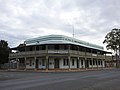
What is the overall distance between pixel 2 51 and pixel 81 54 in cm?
2427

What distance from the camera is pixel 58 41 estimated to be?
4969cm

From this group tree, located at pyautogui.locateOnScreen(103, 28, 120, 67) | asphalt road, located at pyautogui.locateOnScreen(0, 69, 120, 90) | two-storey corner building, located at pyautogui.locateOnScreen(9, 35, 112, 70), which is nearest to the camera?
asphalt road, located at pyautogui.locateOnScreen(0, 69, 120, 90)

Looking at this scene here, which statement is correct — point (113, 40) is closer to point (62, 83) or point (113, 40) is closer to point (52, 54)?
point (52, 54)

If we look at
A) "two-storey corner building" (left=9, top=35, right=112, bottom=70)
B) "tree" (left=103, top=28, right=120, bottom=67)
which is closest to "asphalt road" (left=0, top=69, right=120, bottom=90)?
"two-storey corner building" (left=9, top=35, right=112, bottom=70)

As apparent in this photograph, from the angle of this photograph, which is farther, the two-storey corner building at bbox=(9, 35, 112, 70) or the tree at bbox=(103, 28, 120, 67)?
the tree at bbox=(103, 28, 120, 67)

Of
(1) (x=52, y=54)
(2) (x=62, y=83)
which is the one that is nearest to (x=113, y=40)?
(1) (x=52, y=54)

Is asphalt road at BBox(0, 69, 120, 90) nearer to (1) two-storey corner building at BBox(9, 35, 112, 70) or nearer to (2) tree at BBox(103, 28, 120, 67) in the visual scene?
(1) two-storey corner building at BBox(9, 35, 112, 70)

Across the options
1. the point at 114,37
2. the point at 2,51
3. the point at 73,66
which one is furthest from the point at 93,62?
the point at 2,51

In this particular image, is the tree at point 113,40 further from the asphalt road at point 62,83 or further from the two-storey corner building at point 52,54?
the asphalt road at point 62,83

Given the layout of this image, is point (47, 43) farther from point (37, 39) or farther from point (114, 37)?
point (114, 37)

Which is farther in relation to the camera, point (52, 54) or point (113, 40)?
point (113, 40)

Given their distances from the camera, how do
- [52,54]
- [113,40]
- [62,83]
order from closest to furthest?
[62,83]
[52,54]
[113,40]

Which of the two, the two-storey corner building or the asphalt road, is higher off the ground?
the two-storey corner building

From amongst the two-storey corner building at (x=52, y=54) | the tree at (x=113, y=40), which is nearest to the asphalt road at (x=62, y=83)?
the two-storey corner building at (x=52, y=54)
